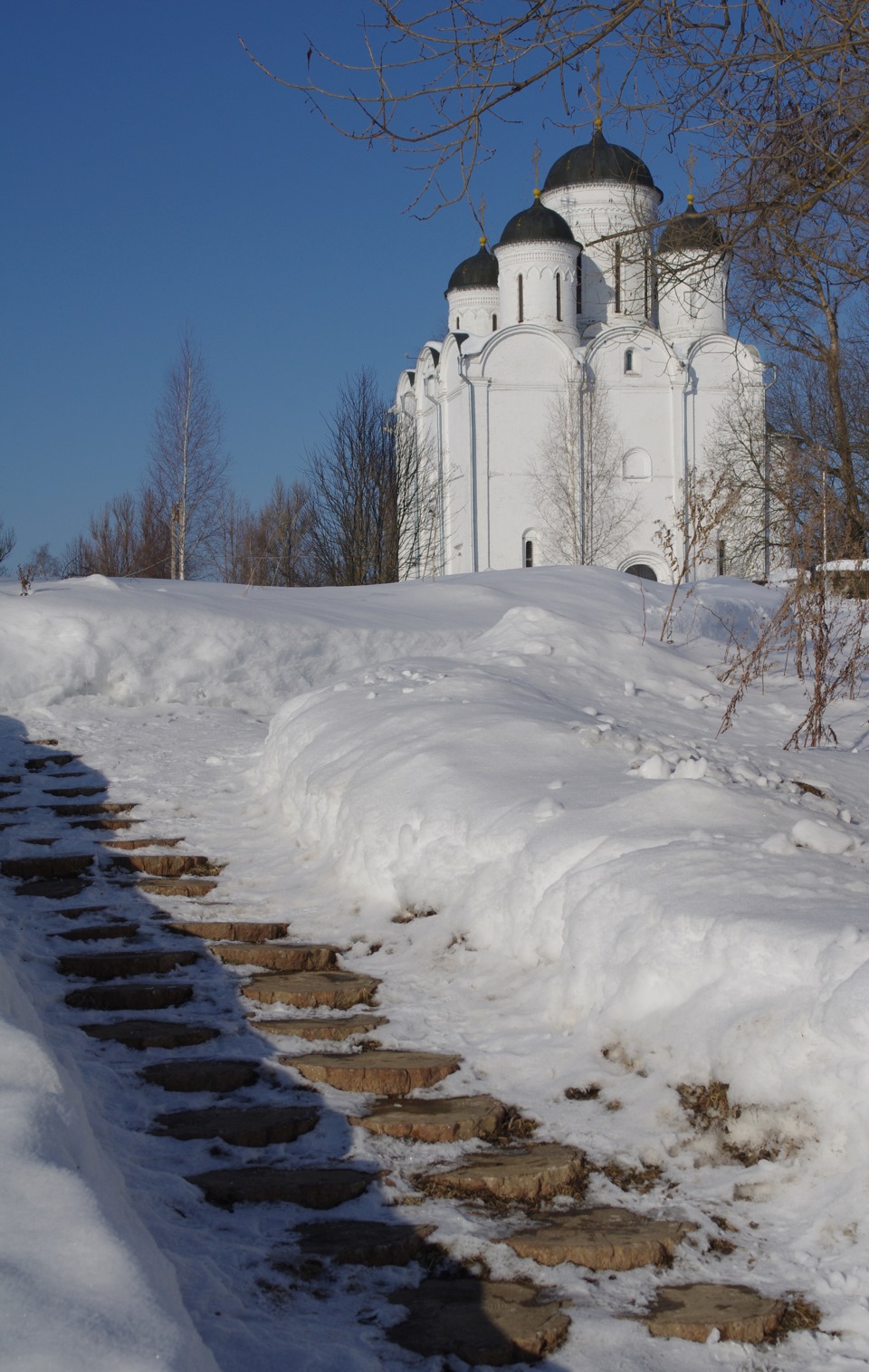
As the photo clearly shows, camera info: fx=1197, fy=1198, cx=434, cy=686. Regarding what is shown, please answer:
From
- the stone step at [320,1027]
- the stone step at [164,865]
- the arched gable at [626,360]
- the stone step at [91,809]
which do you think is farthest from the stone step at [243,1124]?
the arched gable at [626,360]

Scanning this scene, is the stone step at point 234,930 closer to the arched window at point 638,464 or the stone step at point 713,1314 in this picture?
the stone step at point 713,1314

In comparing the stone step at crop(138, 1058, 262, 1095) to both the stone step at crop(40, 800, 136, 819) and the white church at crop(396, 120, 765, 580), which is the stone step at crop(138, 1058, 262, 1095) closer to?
the stone step at crop(40, 800, 136, 819)

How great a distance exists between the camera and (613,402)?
34.0m

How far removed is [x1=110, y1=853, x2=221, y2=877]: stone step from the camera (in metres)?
5.52

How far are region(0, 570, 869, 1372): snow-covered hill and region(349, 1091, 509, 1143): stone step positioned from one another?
122mm

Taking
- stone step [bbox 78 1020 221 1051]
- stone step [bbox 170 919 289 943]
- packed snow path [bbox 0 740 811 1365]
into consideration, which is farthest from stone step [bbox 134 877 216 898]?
stone step [bbox 78 1020 221 1051]

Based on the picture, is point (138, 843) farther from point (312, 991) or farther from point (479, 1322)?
point (479, 1322)

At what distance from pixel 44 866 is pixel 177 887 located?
690 mm

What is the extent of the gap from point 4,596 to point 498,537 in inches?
970

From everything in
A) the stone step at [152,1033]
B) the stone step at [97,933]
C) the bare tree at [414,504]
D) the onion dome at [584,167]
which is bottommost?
the stone step at [152,1033]

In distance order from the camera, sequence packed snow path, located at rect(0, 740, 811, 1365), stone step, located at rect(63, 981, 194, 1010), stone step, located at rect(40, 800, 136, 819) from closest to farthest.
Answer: packed snow path, located at rect(0, 740, 811, 1365) < stone step, located at rect(63, 981, 194, 1010) < stone step, located at rect(40, 800, 136, 819)

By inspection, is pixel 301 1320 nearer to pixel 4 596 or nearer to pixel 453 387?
pixel 4 596

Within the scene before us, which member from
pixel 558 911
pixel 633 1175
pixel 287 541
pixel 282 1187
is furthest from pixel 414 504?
pixel 282 1187

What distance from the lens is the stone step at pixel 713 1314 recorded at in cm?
215
